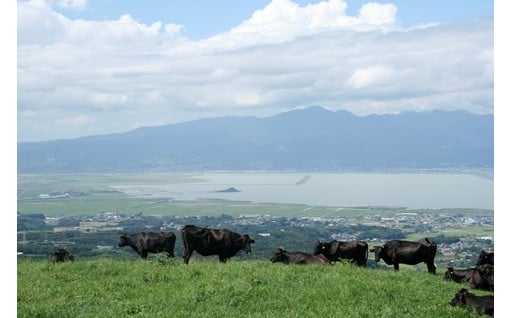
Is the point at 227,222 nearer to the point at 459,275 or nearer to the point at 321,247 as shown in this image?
the point at 321,247

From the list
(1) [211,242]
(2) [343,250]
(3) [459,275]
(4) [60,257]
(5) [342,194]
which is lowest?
(5) [342,194]

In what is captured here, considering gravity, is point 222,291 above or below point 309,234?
above

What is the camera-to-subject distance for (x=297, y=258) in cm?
2147

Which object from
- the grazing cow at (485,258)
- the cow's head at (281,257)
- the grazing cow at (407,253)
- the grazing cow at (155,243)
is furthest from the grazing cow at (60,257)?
the grazing cow at (485,258)

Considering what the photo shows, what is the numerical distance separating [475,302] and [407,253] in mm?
9807

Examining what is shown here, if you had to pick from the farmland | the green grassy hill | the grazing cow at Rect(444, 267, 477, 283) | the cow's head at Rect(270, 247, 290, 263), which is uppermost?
the green grassy hill

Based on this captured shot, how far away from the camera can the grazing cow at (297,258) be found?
2114cm

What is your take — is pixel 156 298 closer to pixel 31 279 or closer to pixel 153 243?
pixel 31 279

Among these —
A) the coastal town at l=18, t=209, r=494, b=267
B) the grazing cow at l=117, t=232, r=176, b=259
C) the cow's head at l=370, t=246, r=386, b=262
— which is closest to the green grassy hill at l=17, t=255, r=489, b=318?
the cow's head at l=370, t=246, r=386, b=262

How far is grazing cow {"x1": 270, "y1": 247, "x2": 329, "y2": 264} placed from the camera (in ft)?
69.4

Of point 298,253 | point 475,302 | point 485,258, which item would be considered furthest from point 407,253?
point 475,302

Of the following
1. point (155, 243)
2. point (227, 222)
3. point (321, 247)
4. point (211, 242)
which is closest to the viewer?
point (211, 242)

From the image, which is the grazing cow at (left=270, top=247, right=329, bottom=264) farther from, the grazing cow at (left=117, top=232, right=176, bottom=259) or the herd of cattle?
the grazing cow at (left=117, top=232, right=176, bottom=259)
